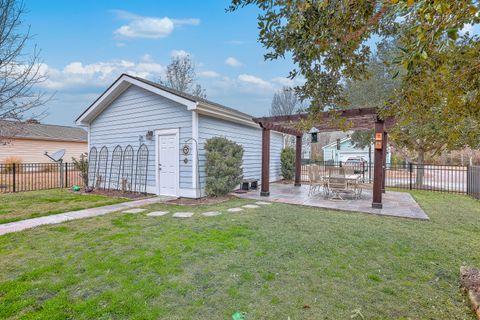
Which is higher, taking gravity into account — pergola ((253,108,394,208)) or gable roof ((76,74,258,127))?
gable roof ((76,74,258,127))

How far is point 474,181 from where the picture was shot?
8953 millimetres

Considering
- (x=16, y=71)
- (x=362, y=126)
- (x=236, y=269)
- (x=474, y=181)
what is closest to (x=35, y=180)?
(x=16, y=71)

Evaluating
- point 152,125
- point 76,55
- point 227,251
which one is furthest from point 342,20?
point 76,55

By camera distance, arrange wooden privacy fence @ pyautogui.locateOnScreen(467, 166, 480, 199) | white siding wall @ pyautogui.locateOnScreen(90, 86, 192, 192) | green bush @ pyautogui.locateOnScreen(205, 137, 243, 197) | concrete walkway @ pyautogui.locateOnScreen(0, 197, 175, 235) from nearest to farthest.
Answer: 1. concrete walkway @ pyautogui.locateOnScreen(0, 197, 175, 235)
2. green bush @ pyautogui.locateOnScreen(205, 137, 243, 197)
3. white siding wall @ pyautogui.locateOnScreen(90, 86, 192, 192)
4. wooden privacy fence @ pyautogui.locateOnScreen(467, 166, 480, 199)

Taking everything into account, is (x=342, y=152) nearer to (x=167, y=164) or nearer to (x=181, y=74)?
(x=181, y=74)

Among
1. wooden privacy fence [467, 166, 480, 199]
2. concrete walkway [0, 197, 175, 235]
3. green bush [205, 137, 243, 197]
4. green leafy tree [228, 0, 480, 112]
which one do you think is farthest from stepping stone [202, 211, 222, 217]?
wooden privacy fence [467, 166, 480, 199]

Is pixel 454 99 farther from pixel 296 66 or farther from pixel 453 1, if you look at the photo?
pixel 296 66

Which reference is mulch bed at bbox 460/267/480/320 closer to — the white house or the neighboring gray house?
the neighboring gray house

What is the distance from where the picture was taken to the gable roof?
7.53 meters

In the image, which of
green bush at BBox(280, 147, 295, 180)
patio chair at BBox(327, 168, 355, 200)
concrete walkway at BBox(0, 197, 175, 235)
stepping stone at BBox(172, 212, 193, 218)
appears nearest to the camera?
concrete walkway at BBox(0, 197, 175, 235)

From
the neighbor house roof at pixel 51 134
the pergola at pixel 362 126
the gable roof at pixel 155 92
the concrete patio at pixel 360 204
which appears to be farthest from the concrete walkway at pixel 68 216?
the neighbor house roof at pixel 51 134

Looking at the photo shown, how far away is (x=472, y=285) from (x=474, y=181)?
28.9 ft

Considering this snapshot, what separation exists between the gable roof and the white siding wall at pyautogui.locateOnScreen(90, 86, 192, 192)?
0.23m

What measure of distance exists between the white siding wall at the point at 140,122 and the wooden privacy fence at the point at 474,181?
9.62m
